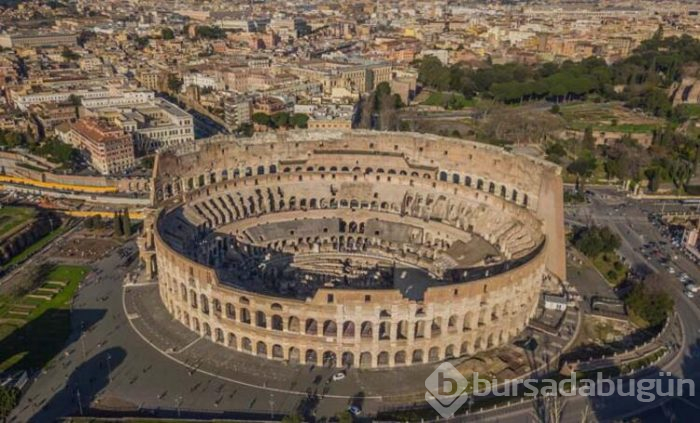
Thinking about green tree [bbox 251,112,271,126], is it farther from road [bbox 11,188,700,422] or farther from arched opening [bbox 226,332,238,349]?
arched opening [bbox 226,332,238,349]

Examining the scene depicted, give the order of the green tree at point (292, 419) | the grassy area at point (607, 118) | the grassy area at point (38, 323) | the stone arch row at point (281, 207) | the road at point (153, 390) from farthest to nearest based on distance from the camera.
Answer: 1. the grassy area at point (607, 118)
2. the stone arch row at point (281, 207)
3. the grassy area at point (38, 323)
4. the road at point (153, 390)
5. the green tree at point (292, 419)

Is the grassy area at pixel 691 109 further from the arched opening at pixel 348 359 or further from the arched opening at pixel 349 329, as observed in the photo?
the arched opening at pixel 348 359

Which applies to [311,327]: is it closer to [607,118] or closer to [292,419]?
[292,419]

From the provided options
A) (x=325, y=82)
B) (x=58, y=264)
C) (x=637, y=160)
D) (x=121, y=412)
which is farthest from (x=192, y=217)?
(x=325, y=82)

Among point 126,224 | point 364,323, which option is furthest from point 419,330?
point 126,224

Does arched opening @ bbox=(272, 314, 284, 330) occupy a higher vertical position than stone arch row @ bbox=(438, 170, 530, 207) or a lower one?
lower

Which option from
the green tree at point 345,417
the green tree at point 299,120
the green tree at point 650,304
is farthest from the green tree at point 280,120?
the green tree at point 345,417

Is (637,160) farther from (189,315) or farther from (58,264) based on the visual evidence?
(58,264)

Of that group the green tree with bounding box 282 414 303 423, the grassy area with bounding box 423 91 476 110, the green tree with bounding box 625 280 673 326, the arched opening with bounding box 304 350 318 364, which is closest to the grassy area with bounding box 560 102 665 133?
the grassy area with bounding box 423 91 476 110
